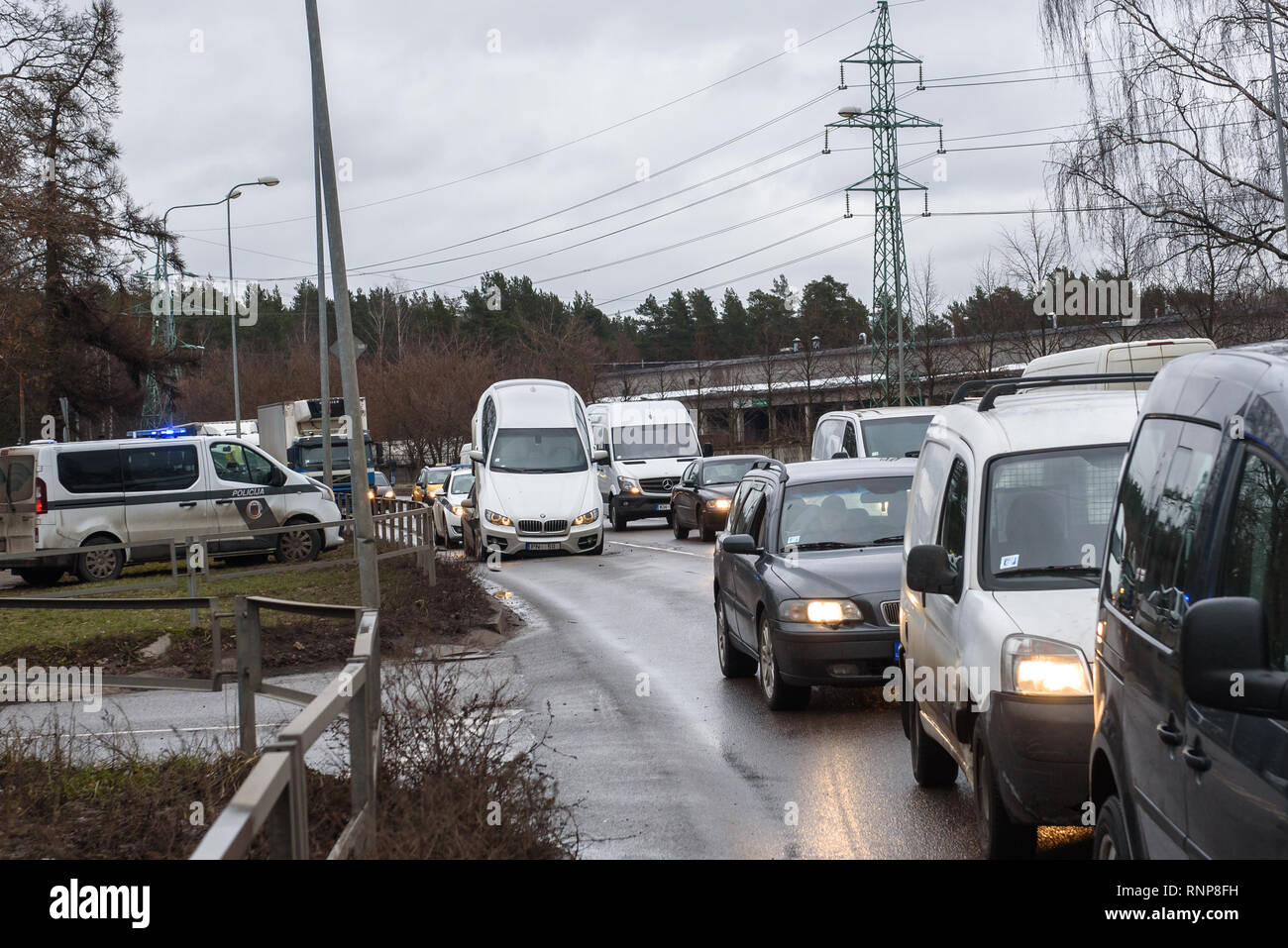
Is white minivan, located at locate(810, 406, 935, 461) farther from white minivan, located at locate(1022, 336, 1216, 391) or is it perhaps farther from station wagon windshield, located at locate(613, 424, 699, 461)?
station wagon windshield, located at locate(613, 424, 699, 461)

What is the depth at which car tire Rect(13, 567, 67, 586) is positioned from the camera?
23.8 m

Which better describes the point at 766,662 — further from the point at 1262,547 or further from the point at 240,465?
the point at 240,465

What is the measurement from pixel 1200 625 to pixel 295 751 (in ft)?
6.83

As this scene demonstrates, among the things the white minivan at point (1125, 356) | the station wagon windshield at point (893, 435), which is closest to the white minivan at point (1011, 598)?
the white minivan at point (1125, 356)

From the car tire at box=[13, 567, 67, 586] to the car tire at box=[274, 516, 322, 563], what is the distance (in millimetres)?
3633

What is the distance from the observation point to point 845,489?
11.3 m

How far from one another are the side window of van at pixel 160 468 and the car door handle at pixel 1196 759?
2386 cm

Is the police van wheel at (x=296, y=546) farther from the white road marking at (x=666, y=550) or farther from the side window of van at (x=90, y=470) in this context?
the white road marking at (x=666, y=550)

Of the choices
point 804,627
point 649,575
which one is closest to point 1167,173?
point 649,575

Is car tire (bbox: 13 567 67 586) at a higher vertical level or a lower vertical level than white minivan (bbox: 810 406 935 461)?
lower

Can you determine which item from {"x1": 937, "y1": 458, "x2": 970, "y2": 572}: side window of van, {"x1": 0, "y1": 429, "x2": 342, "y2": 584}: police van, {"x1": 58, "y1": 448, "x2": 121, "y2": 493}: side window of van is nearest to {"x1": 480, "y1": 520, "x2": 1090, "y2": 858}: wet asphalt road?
{"x1": 937, "y1": 458, "x2": 970, "y2": 572}: side window of van

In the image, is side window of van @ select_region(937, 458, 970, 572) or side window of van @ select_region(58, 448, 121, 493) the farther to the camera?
side window of van @ select_region(58, 448, 121, 493)

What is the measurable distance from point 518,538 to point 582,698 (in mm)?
15672

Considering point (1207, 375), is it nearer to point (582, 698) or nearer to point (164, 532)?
point (582, 698)
